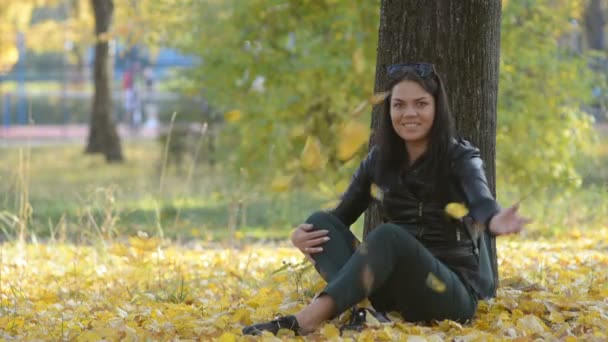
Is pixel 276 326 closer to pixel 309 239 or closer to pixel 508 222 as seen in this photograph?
pixel 309 239

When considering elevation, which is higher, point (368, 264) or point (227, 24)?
point (227, 24)

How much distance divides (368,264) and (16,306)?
2.02 metres

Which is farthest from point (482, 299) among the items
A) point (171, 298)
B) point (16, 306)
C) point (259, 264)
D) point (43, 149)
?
point (43, 149)

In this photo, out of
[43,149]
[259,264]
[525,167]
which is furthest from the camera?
[43,149]

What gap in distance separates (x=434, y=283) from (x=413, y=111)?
2.11 ft

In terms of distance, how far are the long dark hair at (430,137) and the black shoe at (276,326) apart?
0.71 m

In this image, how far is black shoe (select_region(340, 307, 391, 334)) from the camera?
387 cm

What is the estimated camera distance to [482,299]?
13.8 feet

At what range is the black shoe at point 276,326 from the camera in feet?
12.3

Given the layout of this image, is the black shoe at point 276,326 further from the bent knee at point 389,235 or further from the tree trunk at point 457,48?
the tree trunk at point 457,48

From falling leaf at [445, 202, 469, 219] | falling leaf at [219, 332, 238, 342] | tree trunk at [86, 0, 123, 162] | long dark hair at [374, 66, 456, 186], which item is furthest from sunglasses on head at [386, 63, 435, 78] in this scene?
tree trunk at [86, 0, 123, 162]

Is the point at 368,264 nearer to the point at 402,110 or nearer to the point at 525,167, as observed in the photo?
the point at 402,110

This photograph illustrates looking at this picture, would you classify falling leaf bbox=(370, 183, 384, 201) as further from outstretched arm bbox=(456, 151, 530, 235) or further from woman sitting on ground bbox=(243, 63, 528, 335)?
outstretched arm bbox=(456, 151, 530, 235)

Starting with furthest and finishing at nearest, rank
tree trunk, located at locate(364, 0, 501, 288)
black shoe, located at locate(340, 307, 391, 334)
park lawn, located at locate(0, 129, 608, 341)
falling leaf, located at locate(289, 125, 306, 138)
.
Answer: falling leaf, located at locate(289, 125, 306, 138) → tree trunk, located at locate(364, 0, 501, 288) → park lawn, located at locate(0, 129, 608, 341) → black shoe, located at locate(340, 307, 391, 334)
